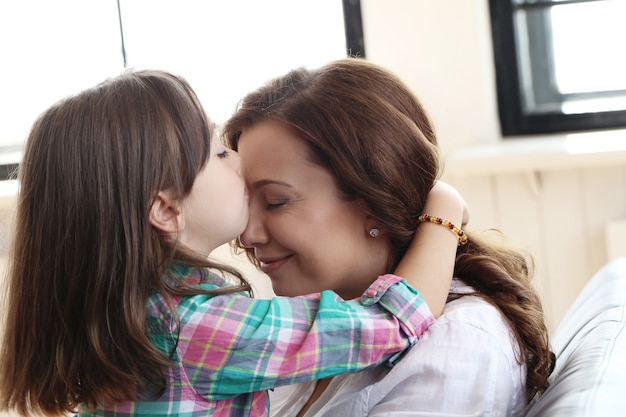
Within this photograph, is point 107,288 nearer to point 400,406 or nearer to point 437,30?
point 400,406

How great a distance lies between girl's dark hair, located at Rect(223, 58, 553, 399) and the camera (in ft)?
4.49

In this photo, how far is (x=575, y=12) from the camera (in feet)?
9.51

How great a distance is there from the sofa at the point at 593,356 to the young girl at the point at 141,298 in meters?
0.21

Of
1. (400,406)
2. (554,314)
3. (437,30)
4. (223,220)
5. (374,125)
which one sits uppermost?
(437,30)

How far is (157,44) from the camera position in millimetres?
3168

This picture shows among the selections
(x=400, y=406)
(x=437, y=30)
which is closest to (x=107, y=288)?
(x=400, y=406)

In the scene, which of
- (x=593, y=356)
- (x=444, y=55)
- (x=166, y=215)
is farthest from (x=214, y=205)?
(x=444, y=55)

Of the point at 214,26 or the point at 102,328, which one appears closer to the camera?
the point at 102,328

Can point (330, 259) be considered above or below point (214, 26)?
below

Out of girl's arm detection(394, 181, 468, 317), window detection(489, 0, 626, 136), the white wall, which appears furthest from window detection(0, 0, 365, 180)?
girl's arm detection(394, 181, 468, 317)

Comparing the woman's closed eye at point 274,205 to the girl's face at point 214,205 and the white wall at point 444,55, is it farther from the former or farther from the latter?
the white wall at point 444,55

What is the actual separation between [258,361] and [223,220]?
22 centimetres

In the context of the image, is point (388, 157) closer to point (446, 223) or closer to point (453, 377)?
point (446, 223)

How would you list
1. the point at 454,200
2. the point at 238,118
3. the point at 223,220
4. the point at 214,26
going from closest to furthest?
the point at 223,220 → the point at 454,200 → the point at 238,118 → the point at 214,26
